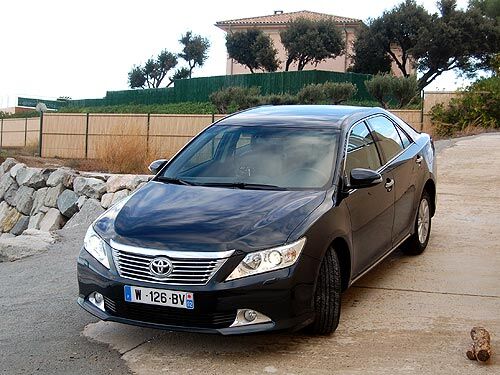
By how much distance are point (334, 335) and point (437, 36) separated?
43.3m

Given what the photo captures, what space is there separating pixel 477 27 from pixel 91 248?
4487 cm

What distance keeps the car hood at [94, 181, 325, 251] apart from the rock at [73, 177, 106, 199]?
1183cm

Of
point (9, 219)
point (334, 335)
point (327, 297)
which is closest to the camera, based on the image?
point (327, 297)

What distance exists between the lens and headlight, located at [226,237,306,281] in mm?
4605

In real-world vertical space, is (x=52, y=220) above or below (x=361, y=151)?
below

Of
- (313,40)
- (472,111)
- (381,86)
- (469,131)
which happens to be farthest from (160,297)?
(313,40)

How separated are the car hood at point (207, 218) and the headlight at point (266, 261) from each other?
0.17ft

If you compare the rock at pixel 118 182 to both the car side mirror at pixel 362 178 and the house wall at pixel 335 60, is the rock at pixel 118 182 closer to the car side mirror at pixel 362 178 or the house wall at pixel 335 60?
the car side mirror at pixel 362 178

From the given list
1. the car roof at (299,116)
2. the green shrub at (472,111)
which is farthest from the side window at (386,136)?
the green shrub at (472,111)

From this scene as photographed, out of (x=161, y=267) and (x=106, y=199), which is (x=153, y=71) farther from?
(x=161, y=267)

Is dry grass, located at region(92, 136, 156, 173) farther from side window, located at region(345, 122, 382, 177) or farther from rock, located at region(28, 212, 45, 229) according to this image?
side window, located at region(345, 122, 382, 177)

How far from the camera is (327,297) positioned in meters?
5.04

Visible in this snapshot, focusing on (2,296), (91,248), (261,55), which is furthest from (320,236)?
(261,55)

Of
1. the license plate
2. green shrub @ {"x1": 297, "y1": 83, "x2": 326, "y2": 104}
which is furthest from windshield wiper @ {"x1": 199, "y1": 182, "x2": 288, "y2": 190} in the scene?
green shrub @ {"x1": 297, "y1": 83, "x2": 326, "y2": 104}
